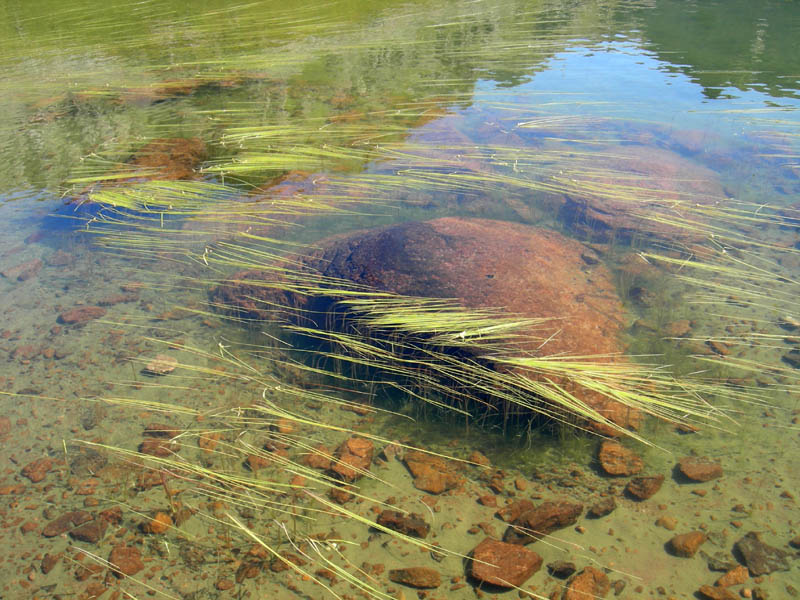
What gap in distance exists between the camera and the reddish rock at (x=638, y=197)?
401 cm

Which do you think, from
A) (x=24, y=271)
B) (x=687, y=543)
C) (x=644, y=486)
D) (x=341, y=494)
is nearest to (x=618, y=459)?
(x=644, y=486)

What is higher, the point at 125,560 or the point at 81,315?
the point at 81,315

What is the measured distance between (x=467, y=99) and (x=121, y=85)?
4.57 meters

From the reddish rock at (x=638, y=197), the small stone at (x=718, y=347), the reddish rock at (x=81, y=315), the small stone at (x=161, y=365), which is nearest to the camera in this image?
the small stone at (x=718, y=347)

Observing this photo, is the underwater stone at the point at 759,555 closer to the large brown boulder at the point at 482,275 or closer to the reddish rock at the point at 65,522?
the large brown boulder at the point at 482,275

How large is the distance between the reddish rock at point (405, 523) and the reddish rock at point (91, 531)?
43.9 inches

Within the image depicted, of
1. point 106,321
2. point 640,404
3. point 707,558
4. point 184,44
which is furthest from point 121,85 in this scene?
point 707,558

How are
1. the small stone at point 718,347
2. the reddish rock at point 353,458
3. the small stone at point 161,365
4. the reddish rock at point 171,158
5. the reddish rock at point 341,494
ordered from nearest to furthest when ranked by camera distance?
the reddish rock at point 341,494, the reddish rock at point 353,458, the small stone at point 718,347, the small stone at point 161,365, the reddish rock at point 171,158

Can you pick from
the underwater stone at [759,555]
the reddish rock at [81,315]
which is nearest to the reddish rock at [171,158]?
the reddish rock at [81,315]

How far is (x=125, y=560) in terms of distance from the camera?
210 cm

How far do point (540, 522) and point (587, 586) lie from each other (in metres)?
0.28

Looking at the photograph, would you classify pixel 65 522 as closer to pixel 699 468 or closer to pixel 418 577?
pixel 418 577

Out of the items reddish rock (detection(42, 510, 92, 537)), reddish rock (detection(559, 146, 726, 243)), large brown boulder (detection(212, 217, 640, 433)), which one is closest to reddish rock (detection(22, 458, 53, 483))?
reddish rock (detection(42, 510, 92, 537))

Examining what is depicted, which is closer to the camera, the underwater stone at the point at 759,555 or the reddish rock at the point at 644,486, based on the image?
the underwater stone at the point at 759,555
